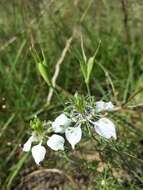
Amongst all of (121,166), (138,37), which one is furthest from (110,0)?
(121,166)

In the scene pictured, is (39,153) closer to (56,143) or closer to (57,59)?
(56,143)

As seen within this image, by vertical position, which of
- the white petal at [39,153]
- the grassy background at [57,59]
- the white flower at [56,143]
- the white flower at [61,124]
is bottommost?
the grassy background at [57,59]

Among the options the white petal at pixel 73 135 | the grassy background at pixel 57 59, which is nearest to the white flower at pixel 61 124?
the white petal at pixel 73 135

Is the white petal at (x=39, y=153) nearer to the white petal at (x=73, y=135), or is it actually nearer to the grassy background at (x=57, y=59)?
the white petal at (x=73, y=135)

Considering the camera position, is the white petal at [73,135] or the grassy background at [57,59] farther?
the grassy background at [57,59]

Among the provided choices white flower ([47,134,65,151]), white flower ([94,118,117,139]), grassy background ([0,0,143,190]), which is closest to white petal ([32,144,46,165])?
white flower ([47,134,65,151])

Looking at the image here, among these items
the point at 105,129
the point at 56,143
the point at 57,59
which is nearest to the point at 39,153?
the point at 56,143
